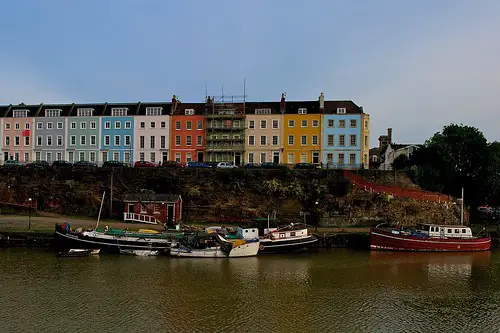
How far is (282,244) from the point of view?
38969 mm

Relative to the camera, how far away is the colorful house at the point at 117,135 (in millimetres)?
68312

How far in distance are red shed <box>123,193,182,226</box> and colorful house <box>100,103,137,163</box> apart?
21.5m

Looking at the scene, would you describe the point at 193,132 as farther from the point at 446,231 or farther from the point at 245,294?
the point at 245,294

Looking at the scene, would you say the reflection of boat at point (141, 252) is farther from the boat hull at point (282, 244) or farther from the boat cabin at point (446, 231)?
the boat cabin at point (446, 231)

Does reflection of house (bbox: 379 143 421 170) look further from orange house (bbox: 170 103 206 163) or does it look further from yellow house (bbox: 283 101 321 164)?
orange house (bbox: 170 103 206 163)

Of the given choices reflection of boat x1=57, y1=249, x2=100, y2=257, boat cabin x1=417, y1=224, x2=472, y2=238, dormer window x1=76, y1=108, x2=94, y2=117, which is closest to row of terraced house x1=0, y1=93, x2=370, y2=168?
dormer window x1=76, y1=108, x2=94, y2=117

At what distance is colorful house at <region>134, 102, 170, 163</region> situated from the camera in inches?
2665

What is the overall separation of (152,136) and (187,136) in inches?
214

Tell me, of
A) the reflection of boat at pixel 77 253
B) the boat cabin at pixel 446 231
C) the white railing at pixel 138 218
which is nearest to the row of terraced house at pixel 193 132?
the white railing at pixel 138 218

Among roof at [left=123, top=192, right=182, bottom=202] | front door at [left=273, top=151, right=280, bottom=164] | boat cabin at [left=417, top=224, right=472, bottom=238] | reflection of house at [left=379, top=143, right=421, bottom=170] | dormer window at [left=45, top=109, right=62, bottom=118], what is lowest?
boat cabin at [left=417, top=224, right=472, bottom=238]

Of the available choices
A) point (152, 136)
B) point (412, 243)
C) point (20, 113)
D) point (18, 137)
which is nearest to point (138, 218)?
point (152, 136)

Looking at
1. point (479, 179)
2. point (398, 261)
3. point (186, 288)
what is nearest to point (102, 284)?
point (186, 288)

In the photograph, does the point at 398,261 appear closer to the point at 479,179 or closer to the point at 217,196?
the point at 217,196

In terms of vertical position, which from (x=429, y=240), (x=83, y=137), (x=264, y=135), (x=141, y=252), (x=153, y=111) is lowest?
(x=141, y=252)
